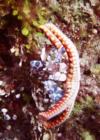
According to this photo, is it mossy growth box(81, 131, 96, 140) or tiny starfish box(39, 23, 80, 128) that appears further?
mossy growth box(81, 131, 96, 140)

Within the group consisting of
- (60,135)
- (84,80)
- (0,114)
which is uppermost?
(84,80)

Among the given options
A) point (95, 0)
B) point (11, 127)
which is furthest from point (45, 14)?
point (11, 127)

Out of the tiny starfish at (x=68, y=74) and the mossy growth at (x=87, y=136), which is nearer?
the tiny starfish at (x=68, y=74)

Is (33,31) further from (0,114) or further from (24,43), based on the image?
(0,114)

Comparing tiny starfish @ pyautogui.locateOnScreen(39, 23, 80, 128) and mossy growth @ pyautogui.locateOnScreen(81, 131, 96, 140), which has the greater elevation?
tiny starfish @ pyautogui.locateOnScreen(39, 23, 80, 128)

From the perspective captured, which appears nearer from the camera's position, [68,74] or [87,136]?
[68,74]

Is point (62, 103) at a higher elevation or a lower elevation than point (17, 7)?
lower

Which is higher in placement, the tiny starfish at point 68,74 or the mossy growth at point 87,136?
the tiny starfish at point 68,74

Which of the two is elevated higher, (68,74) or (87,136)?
(68,74)
